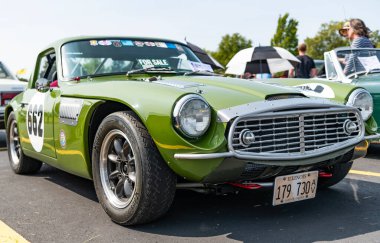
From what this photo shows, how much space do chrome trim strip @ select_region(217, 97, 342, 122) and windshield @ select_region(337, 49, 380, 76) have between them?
343 cm

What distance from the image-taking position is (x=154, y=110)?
9.91 feet

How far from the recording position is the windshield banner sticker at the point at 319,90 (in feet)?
13.6

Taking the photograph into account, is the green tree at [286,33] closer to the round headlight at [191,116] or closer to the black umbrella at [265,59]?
the black umbrella at [265,59]

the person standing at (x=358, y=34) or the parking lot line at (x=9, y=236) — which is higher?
the person standing at (x=358, y=34)

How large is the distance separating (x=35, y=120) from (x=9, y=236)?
5.18 ft

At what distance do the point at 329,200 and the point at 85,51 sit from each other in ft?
8.16

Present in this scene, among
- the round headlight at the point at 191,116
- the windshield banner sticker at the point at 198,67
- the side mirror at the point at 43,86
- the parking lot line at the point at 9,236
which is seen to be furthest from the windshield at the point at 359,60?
the parking lot line at the point at 9,236

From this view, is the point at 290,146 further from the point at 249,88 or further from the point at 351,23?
the point at 351,23

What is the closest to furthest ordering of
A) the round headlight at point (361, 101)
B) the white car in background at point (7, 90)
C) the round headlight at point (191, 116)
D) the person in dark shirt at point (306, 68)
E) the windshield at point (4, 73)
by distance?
the round headlight at point (191, 116) < the round headlight at point (361, 101) < the white car in background at point (7, 90) < the person in dark shirt at point (306, 68) < the windshield at point (4, 73)

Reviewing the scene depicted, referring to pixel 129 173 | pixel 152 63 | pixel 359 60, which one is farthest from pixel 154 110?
pixel 359 60

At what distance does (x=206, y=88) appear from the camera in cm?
336

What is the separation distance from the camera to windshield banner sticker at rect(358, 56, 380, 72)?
657 cm

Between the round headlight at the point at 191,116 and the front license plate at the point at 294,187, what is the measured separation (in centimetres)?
63

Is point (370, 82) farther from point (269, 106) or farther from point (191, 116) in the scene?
point (191, 116)
